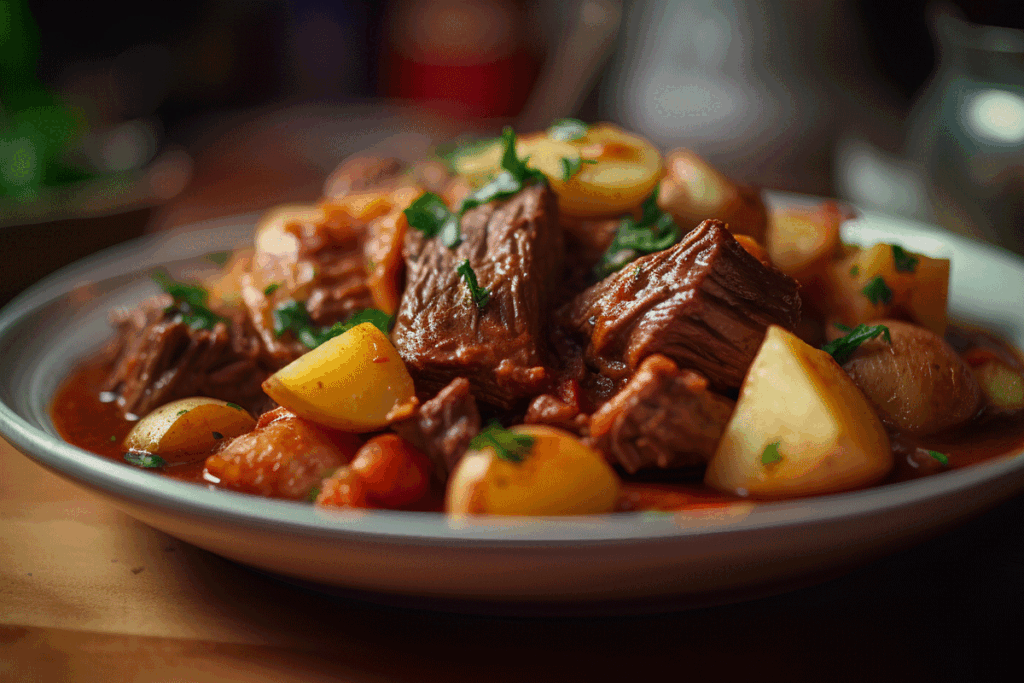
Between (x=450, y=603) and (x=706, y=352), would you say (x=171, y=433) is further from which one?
(x=706, y=352)

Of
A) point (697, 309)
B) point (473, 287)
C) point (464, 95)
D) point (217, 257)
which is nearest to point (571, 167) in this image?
point (473, 287)

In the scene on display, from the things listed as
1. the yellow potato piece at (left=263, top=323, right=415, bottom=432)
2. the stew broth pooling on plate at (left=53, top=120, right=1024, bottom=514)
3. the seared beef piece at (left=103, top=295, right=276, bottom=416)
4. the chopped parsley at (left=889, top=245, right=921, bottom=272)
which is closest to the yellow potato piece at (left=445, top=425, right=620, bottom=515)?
the stew broth pooling on plate at (left=53, top=120, right=1024, bottom=514)

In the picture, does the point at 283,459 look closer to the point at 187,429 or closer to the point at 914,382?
the point at 187,429

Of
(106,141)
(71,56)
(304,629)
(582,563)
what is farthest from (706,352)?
(71,56)

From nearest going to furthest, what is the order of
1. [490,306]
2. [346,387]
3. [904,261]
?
1. [346,387]
2. [490,306]
3. [904,261]

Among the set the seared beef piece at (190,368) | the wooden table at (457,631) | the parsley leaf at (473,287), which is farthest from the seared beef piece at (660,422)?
the seared beef piece at (190,368)

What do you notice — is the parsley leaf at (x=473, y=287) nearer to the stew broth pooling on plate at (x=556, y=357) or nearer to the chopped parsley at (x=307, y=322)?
the stew broth pooling on plate at (x=556, y=357)

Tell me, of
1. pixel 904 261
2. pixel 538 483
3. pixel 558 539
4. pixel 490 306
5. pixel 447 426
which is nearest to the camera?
pixel 558 539

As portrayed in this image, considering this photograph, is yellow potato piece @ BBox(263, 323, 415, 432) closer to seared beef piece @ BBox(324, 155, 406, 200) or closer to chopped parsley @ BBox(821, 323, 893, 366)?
chopped parsley @ BBox(821, 323, 893, 366)
